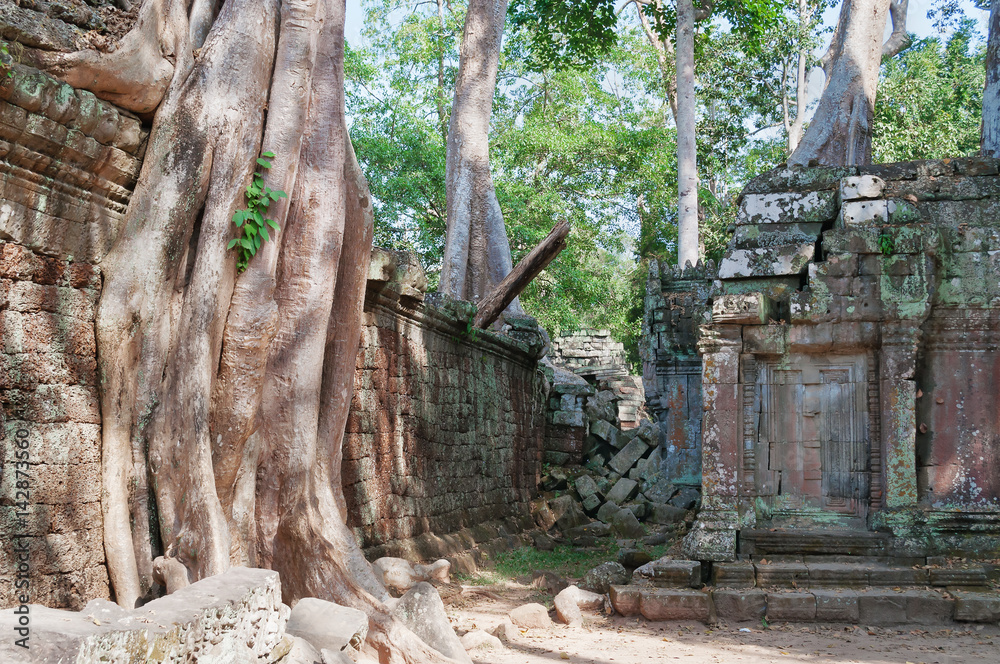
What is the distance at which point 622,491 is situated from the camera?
1166 centimetres

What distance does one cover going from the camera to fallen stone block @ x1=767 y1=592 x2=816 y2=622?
234 inches

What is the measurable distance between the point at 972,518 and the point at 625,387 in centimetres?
1233

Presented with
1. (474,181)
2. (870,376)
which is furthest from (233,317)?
(474,181)

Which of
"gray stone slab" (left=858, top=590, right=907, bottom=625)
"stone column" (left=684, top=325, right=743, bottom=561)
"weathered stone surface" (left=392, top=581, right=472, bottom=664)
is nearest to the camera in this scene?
"weathered stone surface" (left=392, top=581, right=472, bottom=664)

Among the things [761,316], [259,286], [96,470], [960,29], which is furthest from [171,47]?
[960,29]

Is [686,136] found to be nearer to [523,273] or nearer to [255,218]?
[523,273]

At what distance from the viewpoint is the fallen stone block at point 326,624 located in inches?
135

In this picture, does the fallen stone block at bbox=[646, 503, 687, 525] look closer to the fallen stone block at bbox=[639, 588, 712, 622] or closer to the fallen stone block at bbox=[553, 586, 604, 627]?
the fallen stone block at bbox=[553, 586, 604, 627]

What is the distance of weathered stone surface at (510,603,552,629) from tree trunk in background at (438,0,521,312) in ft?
19.3

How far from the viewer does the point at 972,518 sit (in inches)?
254

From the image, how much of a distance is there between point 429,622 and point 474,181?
8.48m

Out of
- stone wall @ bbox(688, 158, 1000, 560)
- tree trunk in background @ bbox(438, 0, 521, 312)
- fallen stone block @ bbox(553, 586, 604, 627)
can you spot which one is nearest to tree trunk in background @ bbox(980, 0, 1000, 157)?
stone wall @ bbox(688, 158, 1000, 560)

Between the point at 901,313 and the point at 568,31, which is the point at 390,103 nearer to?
the point at 568,31

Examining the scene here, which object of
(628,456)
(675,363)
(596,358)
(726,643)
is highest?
(596,358)
